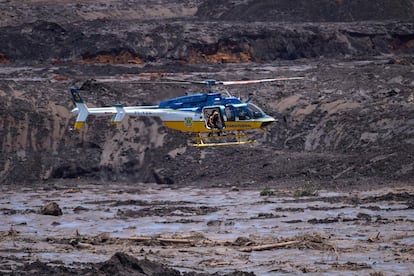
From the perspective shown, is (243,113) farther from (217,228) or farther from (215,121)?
(217,228)

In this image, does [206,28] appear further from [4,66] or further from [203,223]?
[203,223]

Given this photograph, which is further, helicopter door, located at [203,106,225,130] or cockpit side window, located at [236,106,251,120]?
cockpit side window, located at [236,106,251,120]

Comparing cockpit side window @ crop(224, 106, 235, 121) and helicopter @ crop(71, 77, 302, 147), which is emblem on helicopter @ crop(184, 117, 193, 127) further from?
cockpit side window @ crop(224, 106, 235, 121)

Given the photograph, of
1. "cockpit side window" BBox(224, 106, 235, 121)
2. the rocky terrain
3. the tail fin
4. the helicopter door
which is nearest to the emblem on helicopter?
the helicopter door

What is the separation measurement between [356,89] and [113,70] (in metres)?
16.0

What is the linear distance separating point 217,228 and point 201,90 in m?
21.4

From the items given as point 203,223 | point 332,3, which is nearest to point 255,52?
point 332,3

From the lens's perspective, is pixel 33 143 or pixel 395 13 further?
pixel 395 13

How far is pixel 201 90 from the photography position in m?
47.3

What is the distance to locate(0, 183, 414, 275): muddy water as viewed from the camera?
809 inches

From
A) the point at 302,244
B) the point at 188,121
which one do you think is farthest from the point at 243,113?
the point at 302,244

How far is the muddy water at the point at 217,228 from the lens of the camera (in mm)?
20547

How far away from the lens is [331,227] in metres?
25.5

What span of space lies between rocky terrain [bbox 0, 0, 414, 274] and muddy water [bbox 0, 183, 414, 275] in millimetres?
2154
